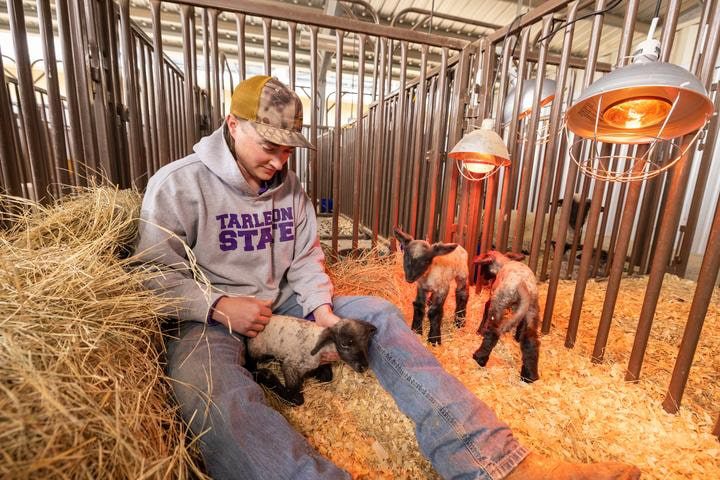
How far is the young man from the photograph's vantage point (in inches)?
38.2

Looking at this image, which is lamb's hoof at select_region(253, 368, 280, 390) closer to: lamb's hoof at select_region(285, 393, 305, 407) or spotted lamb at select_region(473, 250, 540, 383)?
lamb's hoof at select_region(285, 393, 305, 407)

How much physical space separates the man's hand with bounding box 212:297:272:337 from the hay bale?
0.19 meters

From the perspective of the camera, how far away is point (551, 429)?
1354 millimetres

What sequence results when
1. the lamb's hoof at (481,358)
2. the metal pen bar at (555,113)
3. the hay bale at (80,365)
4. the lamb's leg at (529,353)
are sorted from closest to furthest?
1. the hay bale at (80,365)
2. the lamb's leg at (529,353)
3. the lamb's hoof at (481,358)
4. the metal pen bar at (555,113)

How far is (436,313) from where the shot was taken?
1.90 metres

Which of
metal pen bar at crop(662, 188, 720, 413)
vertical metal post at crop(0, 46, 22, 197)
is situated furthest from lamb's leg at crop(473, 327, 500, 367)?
vertical metal post at crop(0, 46, 22, 197)

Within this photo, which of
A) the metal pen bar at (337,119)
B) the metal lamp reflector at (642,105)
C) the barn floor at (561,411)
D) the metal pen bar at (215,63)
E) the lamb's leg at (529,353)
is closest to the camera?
the metal lamp reflector at (642,105)

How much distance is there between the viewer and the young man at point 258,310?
97cm

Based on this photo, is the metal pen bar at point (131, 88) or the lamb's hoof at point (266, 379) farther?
the metal pen bar at point (131, 88)

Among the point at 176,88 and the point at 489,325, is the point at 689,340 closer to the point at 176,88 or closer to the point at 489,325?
the point at 489,325

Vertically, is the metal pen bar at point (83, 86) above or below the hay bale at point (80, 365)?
above

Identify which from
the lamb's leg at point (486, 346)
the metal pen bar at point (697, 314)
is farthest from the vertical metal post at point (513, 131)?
the metal pen bar at point (697, 314)

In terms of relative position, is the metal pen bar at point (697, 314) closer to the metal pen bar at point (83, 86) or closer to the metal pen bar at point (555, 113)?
the metal pen bar at point (555, 113)

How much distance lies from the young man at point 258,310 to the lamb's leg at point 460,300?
30.1 inches
